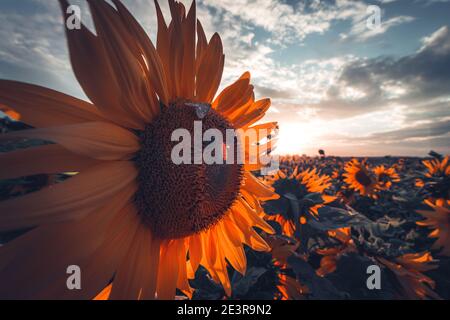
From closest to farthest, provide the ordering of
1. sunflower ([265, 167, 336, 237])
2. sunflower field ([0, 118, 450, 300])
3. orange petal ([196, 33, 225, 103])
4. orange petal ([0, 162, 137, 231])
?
orange petal ([0, 162, 137, 231]) → orange petal ([196, 33, 225, 103]) → sunflower field ([0, 118, 450, 300]) → sunflower ([265, 167, 336, 237])

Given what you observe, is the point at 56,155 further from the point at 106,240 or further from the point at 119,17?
the point at 119,17

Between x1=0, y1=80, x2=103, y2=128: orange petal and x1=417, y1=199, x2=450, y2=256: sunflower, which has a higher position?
x1=0, y1=80, x2=103, y2=128: orange petal

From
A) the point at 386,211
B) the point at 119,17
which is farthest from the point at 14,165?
the point at 386,211

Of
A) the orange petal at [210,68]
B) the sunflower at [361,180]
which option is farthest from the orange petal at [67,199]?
the sunflower at [361,180]

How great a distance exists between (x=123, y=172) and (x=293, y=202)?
5.21 feet

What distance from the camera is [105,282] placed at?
35.6 inches

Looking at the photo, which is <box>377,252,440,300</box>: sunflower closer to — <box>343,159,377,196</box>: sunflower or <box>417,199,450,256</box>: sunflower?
<box>417,199,450,256</box>: sunflower

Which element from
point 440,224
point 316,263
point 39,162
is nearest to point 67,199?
point 39,162

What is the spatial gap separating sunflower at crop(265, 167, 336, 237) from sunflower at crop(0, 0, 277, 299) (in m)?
0.75

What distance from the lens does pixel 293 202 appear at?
220 cm

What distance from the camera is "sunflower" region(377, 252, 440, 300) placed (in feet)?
8.22

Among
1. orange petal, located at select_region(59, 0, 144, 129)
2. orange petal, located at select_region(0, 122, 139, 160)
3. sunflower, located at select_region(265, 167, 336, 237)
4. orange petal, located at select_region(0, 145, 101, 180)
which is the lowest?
sunflower, located at select_region(265, 167, 336, 237)

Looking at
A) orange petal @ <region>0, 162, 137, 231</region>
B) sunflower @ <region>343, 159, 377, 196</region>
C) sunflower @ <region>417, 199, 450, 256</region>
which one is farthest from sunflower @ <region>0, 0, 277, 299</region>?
sunflower @ <region>343, 159, 377, 196</region>

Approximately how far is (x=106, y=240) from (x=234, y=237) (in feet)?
2.71
